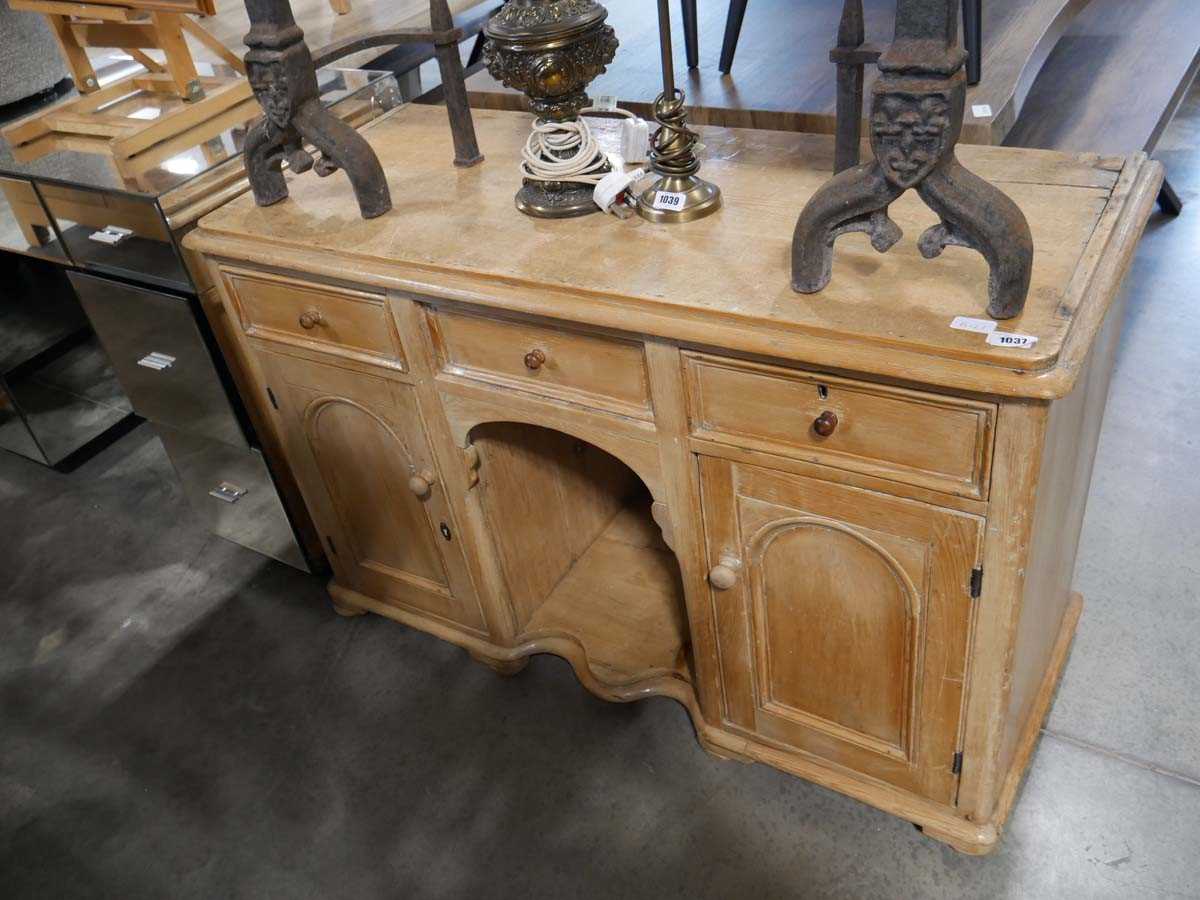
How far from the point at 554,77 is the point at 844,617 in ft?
2.86

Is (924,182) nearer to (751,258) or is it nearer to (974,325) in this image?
(974,325)

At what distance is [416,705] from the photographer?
2002 millimetres

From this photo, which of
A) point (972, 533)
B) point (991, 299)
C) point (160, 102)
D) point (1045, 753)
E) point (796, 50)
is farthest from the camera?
point (796, 50)

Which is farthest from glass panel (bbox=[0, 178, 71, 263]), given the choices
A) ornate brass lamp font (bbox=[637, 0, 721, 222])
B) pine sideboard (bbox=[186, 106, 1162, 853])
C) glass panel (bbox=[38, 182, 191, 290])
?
ornate brass lamp font (bbox=[637, 0, 721, 222])

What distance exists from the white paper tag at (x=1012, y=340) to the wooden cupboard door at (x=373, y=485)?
0.92 m

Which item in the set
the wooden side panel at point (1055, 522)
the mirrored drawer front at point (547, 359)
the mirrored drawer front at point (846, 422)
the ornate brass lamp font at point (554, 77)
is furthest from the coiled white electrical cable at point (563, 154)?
the wooden side panel at point (1055, 522)

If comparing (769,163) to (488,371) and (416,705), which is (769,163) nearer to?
(488,371)

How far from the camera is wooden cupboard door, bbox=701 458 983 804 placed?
4.32ft

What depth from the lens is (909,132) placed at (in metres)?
1.07

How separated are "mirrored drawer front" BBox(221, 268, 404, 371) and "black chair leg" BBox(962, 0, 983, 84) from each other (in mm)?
1186

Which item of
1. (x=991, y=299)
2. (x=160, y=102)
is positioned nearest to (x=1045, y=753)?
(x=991, y=299)

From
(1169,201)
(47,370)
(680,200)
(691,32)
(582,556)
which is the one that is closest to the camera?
(680,200)

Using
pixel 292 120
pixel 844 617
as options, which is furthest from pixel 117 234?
pixel 844 617

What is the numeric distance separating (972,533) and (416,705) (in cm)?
118
